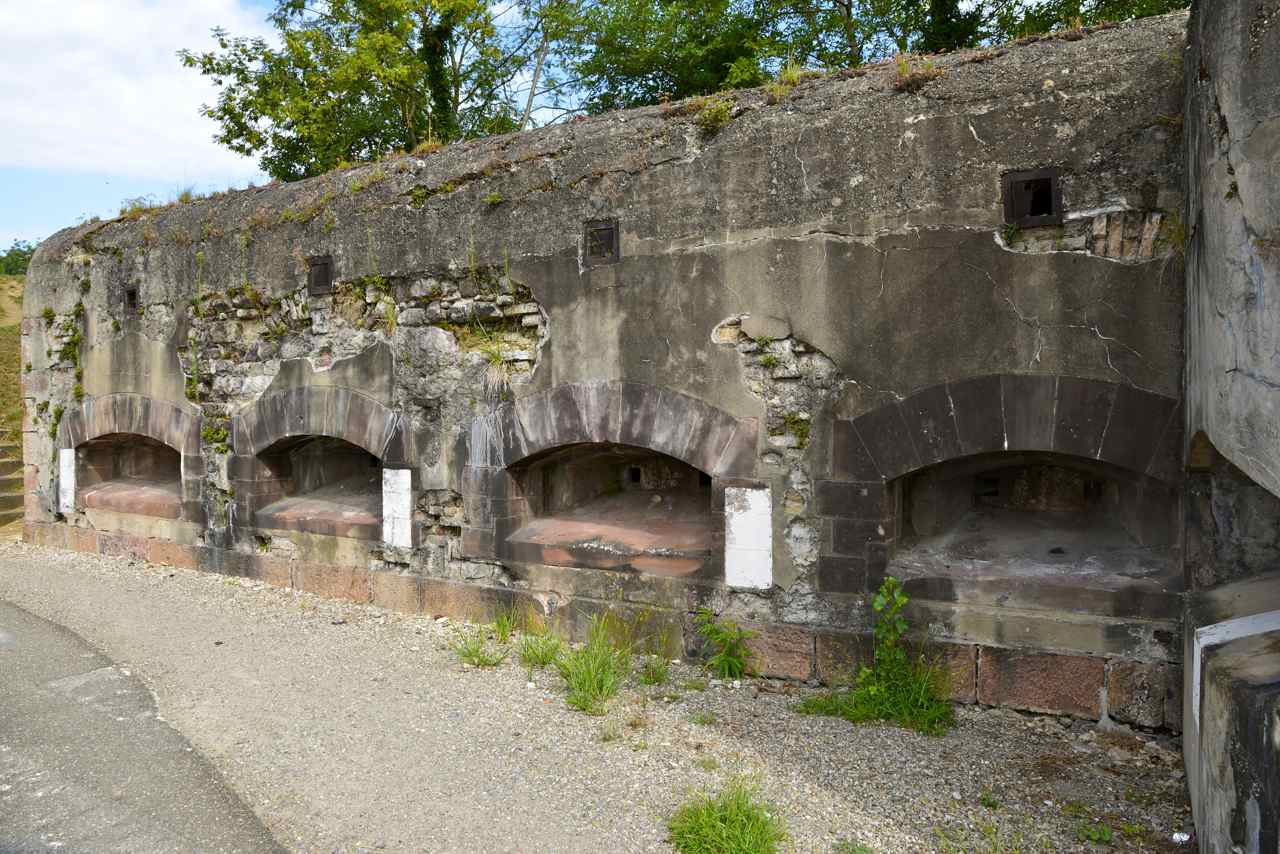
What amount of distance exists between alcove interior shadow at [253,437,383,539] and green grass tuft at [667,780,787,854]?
412cm

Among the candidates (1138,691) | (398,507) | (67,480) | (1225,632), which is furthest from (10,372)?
(1225,632)

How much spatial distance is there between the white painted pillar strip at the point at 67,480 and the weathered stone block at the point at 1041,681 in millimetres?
9181

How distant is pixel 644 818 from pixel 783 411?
2.41 m

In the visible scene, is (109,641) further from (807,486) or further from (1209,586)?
(1209,586)

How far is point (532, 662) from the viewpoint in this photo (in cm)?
534

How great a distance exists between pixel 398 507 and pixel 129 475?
5.00 m

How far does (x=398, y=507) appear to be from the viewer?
6586 mm

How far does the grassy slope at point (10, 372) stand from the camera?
12.8 meters

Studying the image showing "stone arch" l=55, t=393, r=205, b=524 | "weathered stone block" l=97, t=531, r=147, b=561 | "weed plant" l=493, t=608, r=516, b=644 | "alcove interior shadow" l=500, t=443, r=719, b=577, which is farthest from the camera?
"weathered stone block" l=97, t=531, r=147, b=561

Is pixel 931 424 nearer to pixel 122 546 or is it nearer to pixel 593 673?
pixel 593 673

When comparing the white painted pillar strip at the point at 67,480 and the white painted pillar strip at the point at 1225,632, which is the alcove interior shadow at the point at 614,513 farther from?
the white painted pillar strip at the point at 67,480

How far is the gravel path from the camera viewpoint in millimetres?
3406

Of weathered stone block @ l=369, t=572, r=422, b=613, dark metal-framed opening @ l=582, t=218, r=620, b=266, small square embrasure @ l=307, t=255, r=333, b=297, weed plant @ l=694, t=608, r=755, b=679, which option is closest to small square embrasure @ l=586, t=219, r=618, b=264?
dark metal-framed opening @ l=582, t=218, r=620, b=266

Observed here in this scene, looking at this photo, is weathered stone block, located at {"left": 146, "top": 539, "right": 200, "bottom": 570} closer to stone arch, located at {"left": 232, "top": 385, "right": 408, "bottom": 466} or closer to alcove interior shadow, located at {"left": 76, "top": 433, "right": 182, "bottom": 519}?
alcove interior shadow, located at {"left": 76, "top": 433, "right": 182, "bottom": 519}
